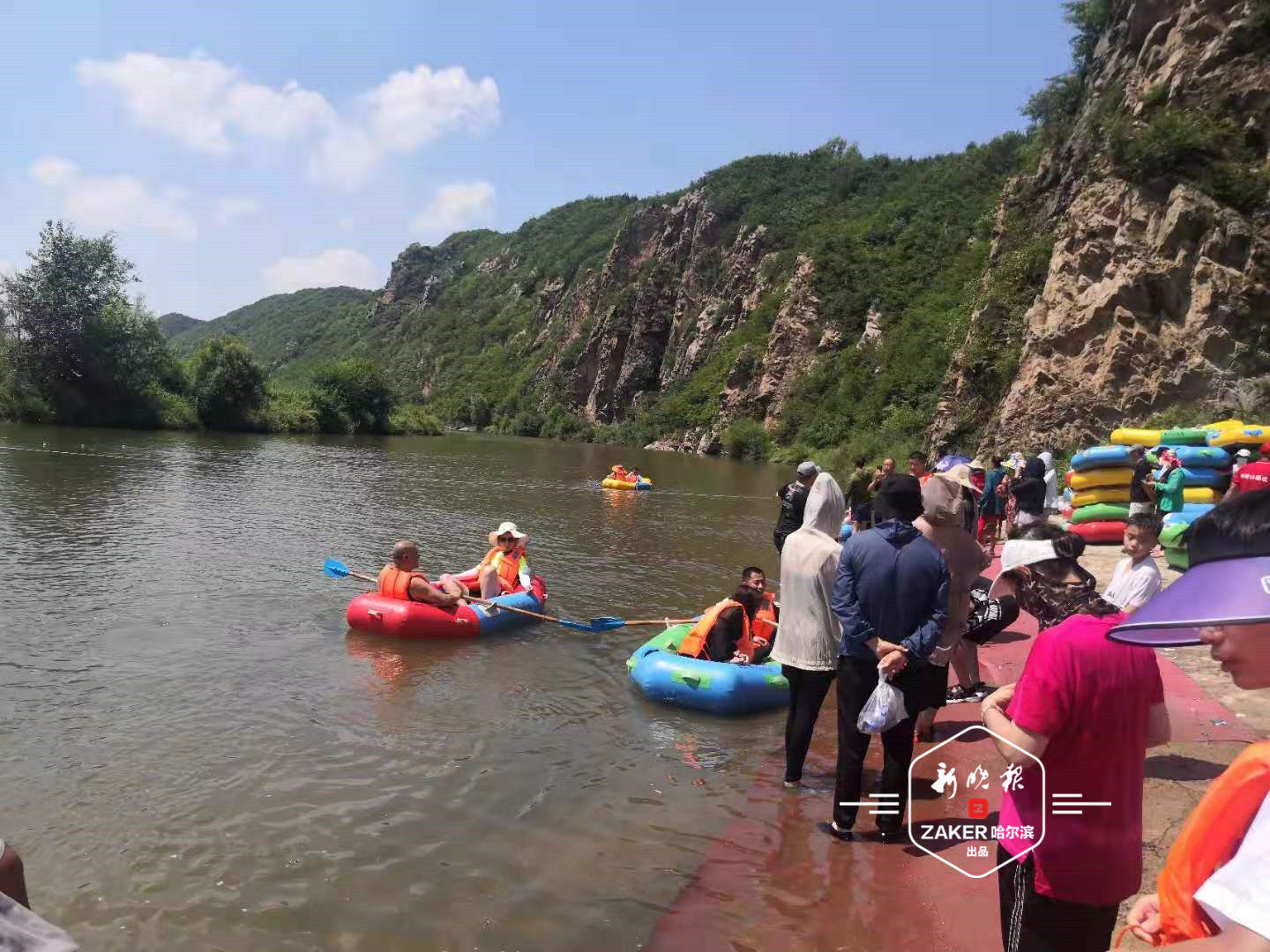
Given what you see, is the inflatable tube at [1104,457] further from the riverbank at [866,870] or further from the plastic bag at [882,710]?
the plastic bag at [882,710]

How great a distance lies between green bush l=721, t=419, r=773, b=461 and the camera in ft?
190

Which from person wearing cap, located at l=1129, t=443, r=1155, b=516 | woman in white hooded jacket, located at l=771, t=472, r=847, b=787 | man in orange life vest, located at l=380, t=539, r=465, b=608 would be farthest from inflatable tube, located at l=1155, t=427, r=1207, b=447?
man in orange life vest, located at l=380, t=539, r=465, b=608

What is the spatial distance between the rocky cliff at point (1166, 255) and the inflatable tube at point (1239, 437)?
18.8 feet

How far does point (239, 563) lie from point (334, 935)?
11.0 metres

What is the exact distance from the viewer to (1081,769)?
8.86ft

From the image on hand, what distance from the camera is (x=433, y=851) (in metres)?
5.29

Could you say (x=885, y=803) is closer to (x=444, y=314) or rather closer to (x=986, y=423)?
(x=986, y=423)

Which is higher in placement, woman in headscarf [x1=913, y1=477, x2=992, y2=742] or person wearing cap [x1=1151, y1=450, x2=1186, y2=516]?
person wearing cap [x1=1151, y1=450, x2=1186, y2=516]

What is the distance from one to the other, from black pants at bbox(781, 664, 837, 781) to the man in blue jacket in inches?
18.2

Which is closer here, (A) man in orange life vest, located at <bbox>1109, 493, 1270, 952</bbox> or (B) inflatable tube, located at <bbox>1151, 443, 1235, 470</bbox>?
(A) man in orange life vest, located at <bbox>1109, 493, 1270, 952</bbox>

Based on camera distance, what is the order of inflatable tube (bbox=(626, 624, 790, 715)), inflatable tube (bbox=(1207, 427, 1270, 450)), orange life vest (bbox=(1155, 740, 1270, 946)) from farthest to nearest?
inflatable tube (bbox=(1207, 427, 1270, 450)) < inflatable tube (bbox=(626, 624, 790, 715)) < orange life vest (bbox=(1155, 740, 1270, 946))

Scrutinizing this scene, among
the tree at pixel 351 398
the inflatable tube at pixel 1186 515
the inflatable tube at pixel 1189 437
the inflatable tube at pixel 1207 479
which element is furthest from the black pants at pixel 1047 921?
the tree at pixel 351 398

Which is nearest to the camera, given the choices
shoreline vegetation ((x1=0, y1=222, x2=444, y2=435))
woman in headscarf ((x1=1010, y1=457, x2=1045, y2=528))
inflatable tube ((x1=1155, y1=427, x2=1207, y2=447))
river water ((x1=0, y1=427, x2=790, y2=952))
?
river water ((x1=0, y1=427, x2=790, y2=952))

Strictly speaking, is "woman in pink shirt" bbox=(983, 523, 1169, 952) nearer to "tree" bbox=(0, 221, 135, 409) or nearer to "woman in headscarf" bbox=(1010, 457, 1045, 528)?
"woman in headscarf" bbox=(1010, 457, 1045, 528)
